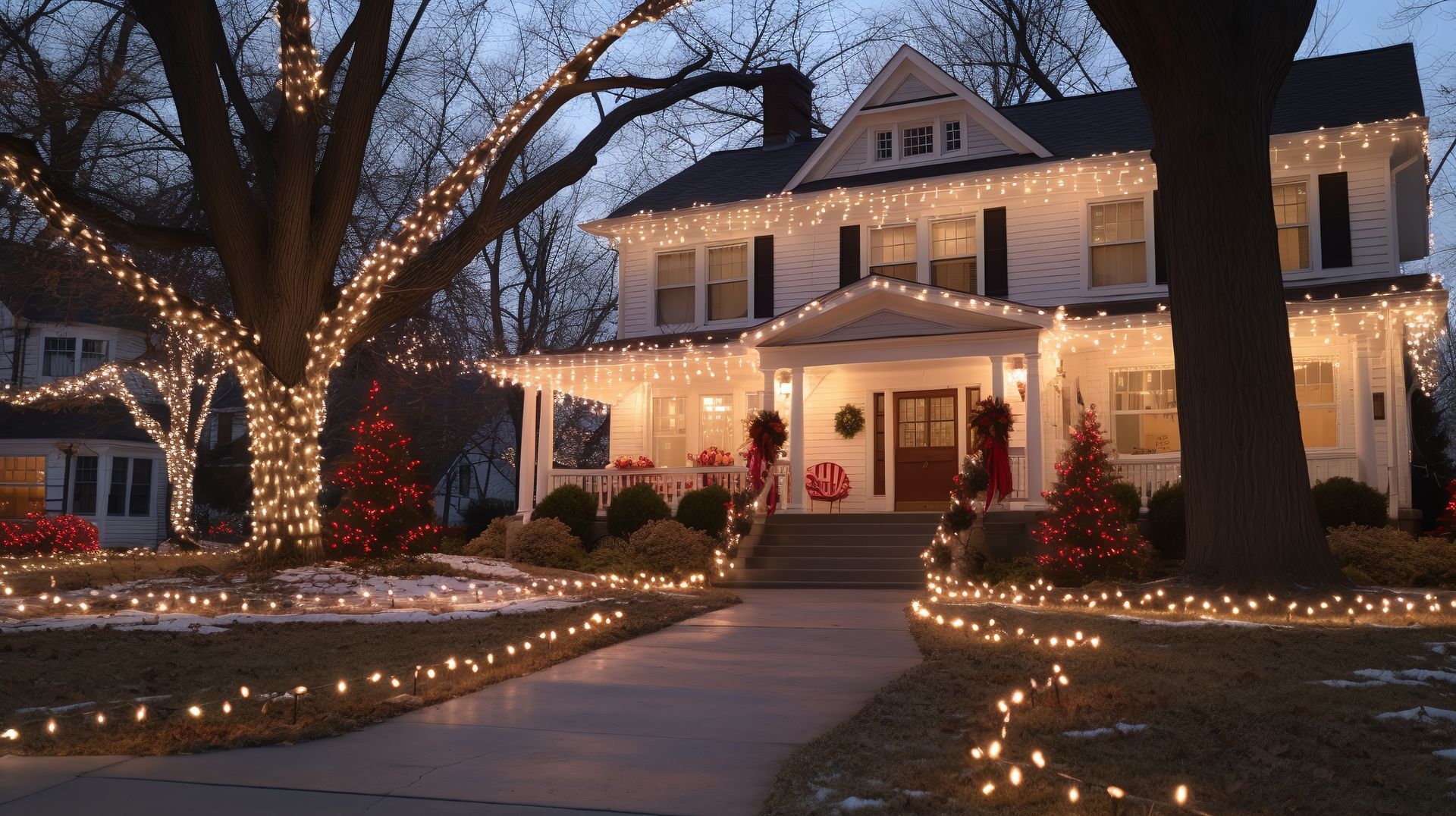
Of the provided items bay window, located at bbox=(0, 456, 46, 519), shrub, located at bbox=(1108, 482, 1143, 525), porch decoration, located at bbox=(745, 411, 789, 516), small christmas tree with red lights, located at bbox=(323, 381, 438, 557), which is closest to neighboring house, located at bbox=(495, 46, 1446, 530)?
porch decoration, located at bbox=(745, 411, 789, 516)

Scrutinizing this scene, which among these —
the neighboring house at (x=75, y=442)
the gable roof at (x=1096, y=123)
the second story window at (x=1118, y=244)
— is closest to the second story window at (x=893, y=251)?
the gable roof at (x=1096, y=123)

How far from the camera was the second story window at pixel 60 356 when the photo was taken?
94.0 feet

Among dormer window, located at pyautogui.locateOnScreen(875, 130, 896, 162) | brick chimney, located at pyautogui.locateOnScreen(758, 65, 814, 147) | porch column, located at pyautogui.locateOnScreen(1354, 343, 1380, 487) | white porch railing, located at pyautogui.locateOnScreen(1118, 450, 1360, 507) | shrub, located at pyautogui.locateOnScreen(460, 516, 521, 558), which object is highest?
brick chimney, located at pyautogui.locateOnScreen(758, 65, 814, 147)

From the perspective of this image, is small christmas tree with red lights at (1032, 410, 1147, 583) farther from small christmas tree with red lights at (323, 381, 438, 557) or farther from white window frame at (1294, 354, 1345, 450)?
small christmas tree with red lights at (323, 381, 438, 557)

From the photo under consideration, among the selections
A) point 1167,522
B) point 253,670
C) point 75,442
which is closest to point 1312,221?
point 1167,522

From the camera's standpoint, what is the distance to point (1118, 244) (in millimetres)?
17891

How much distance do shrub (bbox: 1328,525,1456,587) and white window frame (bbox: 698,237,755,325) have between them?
10.2 m

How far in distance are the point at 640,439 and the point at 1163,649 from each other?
14027 mm

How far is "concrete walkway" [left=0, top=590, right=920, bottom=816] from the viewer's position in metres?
3.97

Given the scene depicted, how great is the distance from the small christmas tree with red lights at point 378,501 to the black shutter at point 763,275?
7444mm

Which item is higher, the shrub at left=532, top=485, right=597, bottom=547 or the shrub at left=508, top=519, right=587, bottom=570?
the shrub at left=532, top=485, right=597, bottom=547

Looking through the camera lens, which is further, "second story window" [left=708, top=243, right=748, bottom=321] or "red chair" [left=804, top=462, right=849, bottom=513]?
"second story window" [left=708, top=243, right=748, bottom=321]

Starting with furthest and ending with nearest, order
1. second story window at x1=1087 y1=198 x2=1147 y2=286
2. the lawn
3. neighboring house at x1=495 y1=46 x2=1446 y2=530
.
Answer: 1. second story window at x1=1087 y1=198 x2=1147 y2=286
2. neighboring house at x1=495 y1=46 x2=1446 y2=530
3. the lawn

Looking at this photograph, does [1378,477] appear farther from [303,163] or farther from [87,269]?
[87,269]
